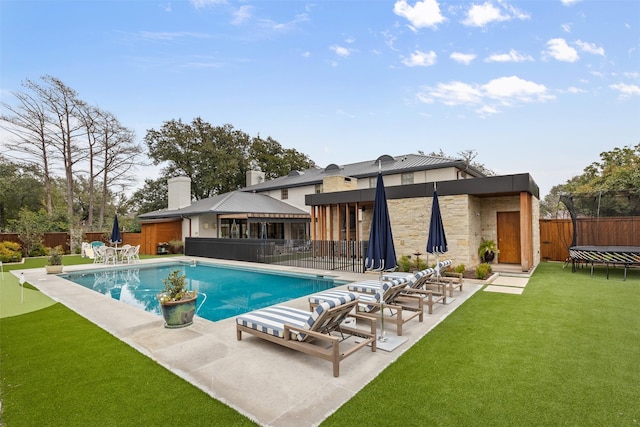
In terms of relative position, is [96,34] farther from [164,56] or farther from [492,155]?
[492,155]

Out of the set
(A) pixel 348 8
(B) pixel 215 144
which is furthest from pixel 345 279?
(B) pixel 215 144

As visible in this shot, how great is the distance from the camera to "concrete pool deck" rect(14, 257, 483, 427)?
338cm

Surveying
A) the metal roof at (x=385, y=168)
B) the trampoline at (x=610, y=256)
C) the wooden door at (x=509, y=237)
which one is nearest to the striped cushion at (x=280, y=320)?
the metal roof at (x=385, y=168)

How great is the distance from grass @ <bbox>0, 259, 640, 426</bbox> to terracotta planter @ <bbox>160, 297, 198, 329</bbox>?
91 centimetres

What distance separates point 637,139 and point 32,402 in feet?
109

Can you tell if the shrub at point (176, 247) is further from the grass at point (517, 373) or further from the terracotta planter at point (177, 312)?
the grass at point (517, 373)

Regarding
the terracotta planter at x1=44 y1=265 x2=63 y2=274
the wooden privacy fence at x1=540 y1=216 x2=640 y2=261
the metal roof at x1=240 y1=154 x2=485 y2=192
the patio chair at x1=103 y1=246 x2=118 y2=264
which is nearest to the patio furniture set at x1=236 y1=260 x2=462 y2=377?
the metal roof at x1=240 y1=154 x2=485 y2=192

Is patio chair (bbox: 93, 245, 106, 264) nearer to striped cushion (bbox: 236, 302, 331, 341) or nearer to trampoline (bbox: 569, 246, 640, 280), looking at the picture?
striped cushion (bbox: 236, 302, 331, 341)

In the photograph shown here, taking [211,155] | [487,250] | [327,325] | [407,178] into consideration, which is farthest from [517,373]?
[211,155]

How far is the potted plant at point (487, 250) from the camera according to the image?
12.9 meters

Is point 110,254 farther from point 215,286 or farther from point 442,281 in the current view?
point 442,281

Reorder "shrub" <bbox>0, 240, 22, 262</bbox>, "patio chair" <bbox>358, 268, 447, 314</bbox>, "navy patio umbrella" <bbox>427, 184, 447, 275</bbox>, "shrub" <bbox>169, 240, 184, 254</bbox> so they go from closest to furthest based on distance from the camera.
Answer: "patio chair" <bbox>358, 268, 447, 314</bbox>
"navy patio umbrella" <bbox>427, 184, 447, 275</bbox>
"shrub" <bbox>0, 240, 22, 262</bbox>
"shrub" <bbox>169, 240, 184, 254</bbox>

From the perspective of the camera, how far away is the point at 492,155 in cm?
3603

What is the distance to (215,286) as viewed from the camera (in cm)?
1201
